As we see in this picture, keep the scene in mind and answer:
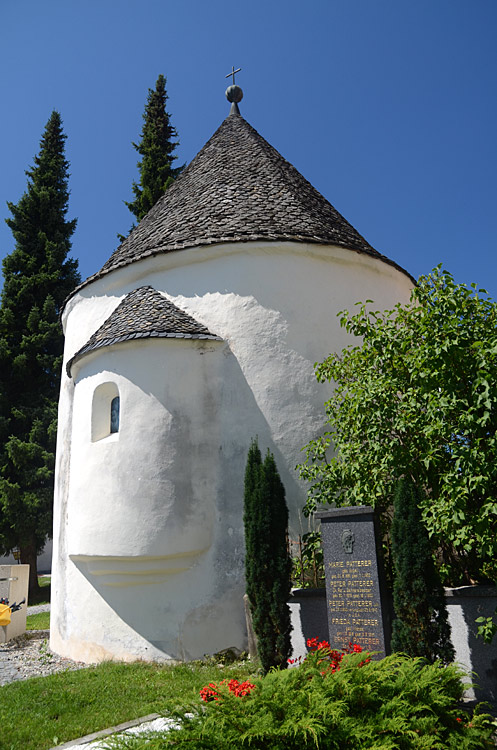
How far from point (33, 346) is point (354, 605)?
61.1 ft

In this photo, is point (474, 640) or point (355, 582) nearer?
point (474, 640)

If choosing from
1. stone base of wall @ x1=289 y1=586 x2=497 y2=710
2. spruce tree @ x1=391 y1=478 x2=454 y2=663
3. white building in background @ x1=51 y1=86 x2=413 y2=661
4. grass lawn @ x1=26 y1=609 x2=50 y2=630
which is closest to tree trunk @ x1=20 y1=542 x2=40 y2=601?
grass lawn @ x1=26 y1=609 x2=50 y2=630

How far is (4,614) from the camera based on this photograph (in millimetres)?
12094

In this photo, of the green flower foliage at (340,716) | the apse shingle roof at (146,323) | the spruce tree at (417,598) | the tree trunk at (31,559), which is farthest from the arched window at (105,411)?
the tree trunk at (31,559)

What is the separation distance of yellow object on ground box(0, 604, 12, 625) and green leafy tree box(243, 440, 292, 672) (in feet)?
22.7

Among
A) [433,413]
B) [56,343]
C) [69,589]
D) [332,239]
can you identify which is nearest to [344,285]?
[332,239]

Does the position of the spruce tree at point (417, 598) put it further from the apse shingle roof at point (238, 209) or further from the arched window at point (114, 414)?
the apse shingle roof at point (238, 209)

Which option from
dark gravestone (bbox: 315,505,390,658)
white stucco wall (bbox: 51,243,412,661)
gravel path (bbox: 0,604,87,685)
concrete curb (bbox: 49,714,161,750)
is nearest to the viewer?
concrete curb (bbox: 49,714,161,750)

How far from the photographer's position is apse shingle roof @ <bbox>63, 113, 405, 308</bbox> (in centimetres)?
1109

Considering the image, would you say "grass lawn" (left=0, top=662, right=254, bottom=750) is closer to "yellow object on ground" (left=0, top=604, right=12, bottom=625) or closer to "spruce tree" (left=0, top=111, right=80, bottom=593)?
"yellow object on ground" (left=0, top=604, right=12, bottom=625)

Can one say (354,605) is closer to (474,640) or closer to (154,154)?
(474,640)

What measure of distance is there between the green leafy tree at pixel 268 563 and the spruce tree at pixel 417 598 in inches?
70.0

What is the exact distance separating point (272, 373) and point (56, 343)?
1482 centimetres

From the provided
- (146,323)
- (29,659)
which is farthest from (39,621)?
(146,323)
